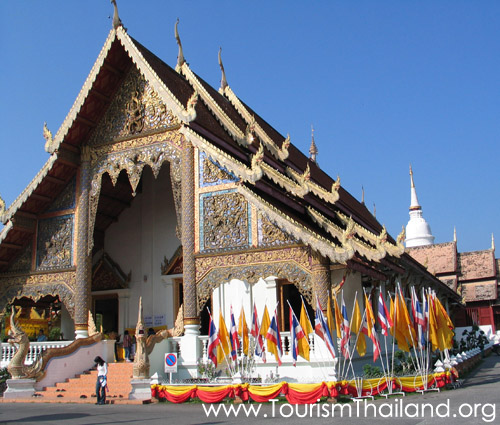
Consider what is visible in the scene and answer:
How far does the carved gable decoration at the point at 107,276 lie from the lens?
1611 centimetres

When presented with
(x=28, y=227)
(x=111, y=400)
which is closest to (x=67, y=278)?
(x=28, y=227)

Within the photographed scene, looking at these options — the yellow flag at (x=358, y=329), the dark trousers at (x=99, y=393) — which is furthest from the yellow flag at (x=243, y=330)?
the dark trousers at (x=99, y=393)

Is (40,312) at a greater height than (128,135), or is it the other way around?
(128,135)

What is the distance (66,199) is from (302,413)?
831 centimetres

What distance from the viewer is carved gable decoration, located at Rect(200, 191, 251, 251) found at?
11.9 m

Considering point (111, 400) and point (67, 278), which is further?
point (67, 278)

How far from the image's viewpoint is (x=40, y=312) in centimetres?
1808

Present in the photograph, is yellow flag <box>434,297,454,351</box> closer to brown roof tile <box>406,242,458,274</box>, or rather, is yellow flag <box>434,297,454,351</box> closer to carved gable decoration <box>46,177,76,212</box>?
carved gable decoration <box>46,177,76,212</box>

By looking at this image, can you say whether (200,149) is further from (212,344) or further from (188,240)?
(212,344)

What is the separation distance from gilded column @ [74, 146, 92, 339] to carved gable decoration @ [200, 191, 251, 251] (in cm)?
298

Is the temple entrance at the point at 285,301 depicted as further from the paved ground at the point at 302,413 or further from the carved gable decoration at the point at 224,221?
the paved ground at the point at 302,413

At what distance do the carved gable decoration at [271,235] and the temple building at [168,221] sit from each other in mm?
21

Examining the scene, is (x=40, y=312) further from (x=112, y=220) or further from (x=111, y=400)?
(x=111, y=400)

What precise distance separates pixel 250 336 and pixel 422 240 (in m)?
32.3
